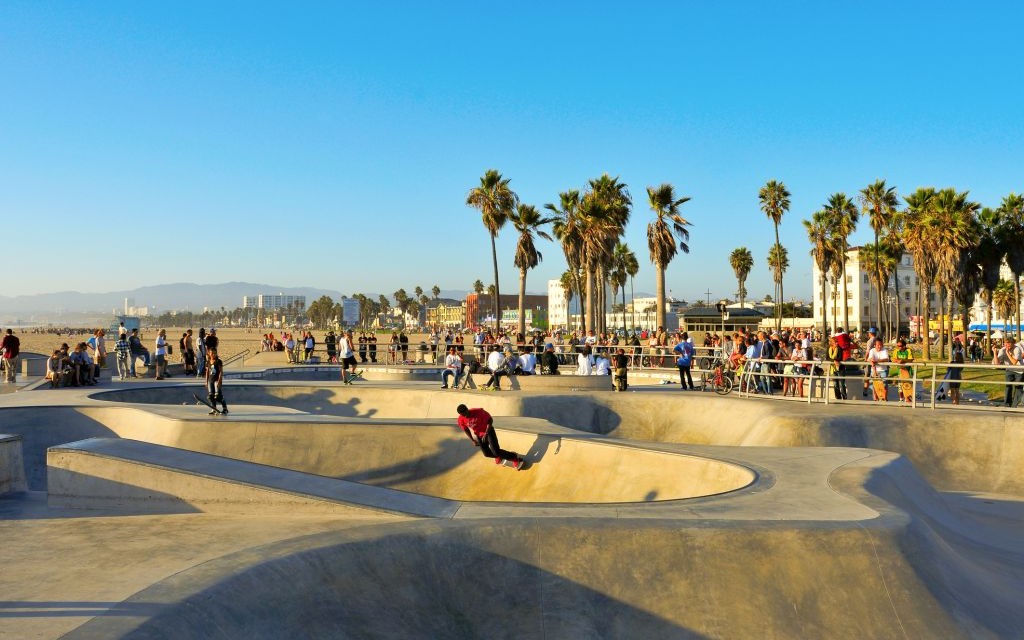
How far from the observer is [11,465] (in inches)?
403

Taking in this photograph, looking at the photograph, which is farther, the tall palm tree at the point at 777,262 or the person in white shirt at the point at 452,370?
the tall palm tree at the point at 777,262

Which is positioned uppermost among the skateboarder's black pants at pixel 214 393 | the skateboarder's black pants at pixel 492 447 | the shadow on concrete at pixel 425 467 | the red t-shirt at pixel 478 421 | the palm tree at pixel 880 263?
the palm tree at pixel 880 263

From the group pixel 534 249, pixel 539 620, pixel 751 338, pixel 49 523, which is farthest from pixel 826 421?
pixel 534 249

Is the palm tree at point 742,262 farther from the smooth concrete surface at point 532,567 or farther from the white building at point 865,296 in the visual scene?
the smooth concrete surface at point 532,567

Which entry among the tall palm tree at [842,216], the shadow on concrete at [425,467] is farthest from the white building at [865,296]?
the shadow on concrete at [425,467]

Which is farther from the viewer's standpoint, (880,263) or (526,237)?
(880,263)

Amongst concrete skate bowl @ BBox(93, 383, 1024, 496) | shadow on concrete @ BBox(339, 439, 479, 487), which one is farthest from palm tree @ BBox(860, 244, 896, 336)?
shadow on concrete @ BBox(339, 439, 479, 487)

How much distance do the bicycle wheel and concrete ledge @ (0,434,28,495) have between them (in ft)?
50.0

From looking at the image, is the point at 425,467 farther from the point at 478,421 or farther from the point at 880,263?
the point at 880,263

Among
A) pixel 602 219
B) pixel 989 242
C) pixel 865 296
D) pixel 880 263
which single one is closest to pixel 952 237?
pixel 989 242

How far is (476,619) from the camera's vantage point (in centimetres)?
699

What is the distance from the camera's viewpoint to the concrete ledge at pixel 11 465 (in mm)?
10102

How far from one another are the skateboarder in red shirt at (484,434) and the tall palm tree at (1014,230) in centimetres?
4663

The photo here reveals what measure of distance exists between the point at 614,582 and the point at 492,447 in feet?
18.0
